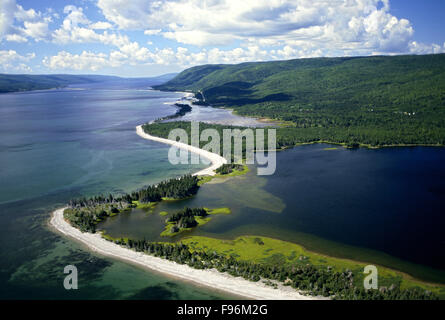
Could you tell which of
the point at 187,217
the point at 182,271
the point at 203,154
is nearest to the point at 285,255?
the point at 182,271

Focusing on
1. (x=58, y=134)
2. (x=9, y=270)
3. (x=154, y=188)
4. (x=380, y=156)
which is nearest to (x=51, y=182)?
(x=154, y=188)

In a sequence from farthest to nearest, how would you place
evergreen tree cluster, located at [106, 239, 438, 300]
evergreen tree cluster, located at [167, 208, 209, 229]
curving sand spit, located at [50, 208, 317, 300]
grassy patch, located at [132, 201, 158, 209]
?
grassy patch, located at [132, 201, 158, 209] → evergreen tree cluster, located at [167, 208, 209, 229] → curving sand spit, located at [50, 208, 317, 300] → evergreen tree cluster, located at [106, 239, 438, 300]

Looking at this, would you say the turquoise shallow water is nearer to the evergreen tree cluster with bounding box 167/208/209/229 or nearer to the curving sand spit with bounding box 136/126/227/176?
the curving sand spit with bounding box 136/126/227/176

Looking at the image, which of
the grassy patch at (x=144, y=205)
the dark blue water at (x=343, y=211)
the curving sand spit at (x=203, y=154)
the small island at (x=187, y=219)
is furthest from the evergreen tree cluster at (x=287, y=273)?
the curving sand spit at (x=203, y=154)

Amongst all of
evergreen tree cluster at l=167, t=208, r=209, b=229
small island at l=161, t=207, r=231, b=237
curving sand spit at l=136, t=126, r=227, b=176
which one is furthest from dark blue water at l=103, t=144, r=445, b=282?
curving sand spit at l=136, t=126, r=227, b=176

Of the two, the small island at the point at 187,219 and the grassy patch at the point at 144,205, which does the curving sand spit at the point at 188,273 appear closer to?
the small island at the point at 187,219
